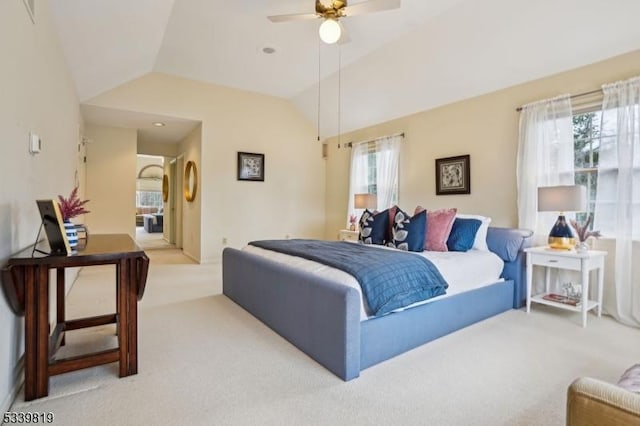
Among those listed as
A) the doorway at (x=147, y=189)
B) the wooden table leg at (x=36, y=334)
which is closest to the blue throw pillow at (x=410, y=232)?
the wooden table leg at (x=36, y=334)

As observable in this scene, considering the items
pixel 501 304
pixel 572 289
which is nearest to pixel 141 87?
pixel 501 304

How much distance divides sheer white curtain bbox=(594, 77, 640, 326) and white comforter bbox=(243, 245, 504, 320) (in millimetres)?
991

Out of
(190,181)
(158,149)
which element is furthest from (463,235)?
(158,149)

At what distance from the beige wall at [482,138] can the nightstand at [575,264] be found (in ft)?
2.50

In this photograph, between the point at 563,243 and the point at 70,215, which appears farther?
the point at 563,243

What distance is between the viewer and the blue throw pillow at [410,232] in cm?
321

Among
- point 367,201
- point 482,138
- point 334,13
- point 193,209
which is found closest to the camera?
point 334,13

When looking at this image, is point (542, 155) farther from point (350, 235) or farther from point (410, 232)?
point (350, 235)

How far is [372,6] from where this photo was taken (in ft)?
8.87

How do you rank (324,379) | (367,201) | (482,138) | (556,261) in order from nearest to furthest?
(324,379)
(556,261)
(482,138)
(367,201)

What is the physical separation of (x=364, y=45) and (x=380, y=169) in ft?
6.59

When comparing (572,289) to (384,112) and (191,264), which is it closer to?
(384,112)

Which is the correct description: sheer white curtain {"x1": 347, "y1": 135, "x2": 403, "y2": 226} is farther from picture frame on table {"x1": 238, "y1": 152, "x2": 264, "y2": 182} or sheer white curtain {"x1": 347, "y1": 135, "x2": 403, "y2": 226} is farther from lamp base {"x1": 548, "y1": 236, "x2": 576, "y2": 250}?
lamp base {"x1": 548, "y1": 236, "x2": 576, "y2": 250}

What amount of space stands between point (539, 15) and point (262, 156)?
4.48m
